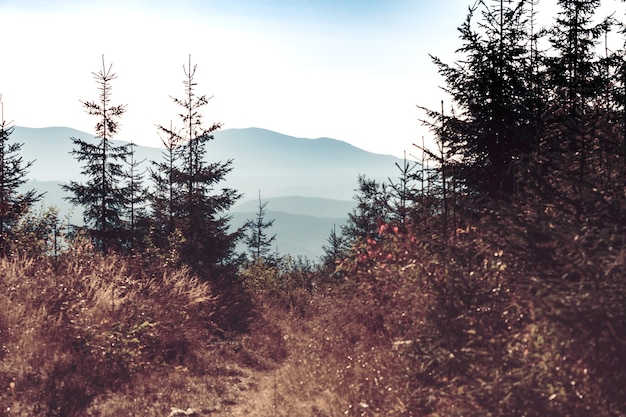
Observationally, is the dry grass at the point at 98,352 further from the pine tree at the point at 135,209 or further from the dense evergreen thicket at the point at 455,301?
the pine tree at the point at 135,209

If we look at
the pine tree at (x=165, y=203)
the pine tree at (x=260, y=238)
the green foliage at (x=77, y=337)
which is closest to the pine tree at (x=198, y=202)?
the pine tree at (x=165, y=203)

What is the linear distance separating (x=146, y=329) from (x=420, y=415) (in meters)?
5.68

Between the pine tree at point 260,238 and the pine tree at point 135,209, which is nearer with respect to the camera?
the pine tree at point 135,209

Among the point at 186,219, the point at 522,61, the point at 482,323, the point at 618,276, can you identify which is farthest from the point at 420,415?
the point at 186,219

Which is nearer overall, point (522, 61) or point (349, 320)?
point (349, 320)

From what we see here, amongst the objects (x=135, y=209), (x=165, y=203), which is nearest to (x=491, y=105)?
(x=165, y=203)

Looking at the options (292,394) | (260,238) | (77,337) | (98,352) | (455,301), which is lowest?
(260,238)

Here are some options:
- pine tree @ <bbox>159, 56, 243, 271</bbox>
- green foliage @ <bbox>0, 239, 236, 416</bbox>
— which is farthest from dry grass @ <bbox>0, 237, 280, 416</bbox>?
pine tree @ <bbox>159, 56, 243, 271</bbox>

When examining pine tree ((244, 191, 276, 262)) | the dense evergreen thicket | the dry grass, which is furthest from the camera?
pine tree ((244, 191, 276, 262))

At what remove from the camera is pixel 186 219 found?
781 inches

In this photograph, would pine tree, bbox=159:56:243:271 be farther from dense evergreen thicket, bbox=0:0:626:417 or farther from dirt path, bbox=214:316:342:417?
dirt path, bbox=214:316:342:417

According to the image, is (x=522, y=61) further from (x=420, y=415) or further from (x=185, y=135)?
(x=185, y=135)

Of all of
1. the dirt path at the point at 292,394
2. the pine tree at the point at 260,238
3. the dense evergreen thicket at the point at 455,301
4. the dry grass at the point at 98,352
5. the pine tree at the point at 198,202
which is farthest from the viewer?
the pine tree at the point at 260,238

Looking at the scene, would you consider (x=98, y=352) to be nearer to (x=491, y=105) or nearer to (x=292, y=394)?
(x=292, y=394)
